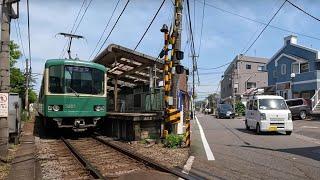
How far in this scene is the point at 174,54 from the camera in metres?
16.0

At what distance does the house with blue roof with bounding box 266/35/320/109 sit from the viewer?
1718 inches

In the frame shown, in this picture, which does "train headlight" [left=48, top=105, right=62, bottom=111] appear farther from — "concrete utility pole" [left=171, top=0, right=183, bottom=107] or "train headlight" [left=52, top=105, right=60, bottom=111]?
"concrete utility pole" [left=171, top=0, right=183, bottom=107]

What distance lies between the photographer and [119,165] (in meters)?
11.5

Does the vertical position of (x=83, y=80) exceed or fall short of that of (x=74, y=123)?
it exceeds it

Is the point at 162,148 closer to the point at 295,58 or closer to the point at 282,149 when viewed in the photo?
the point at 282,149

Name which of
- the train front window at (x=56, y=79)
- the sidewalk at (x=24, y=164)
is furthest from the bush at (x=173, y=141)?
the train front window at (x=56, y=79)

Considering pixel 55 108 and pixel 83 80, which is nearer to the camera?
pixel 55 108

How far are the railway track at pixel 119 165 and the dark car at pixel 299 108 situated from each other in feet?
87.0

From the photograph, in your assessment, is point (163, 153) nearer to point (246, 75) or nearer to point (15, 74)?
point (15, 74)

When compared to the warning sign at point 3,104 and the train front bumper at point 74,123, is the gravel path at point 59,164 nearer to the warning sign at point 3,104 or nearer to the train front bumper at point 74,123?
the warning sign at point 3,104

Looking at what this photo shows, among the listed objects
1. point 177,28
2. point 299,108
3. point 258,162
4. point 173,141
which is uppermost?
point 177,28

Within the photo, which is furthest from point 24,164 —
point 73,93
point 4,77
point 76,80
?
point 76,80

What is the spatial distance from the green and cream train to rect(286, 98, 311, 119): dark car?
922 inches

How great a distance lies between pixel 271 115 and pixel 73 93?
945cm
